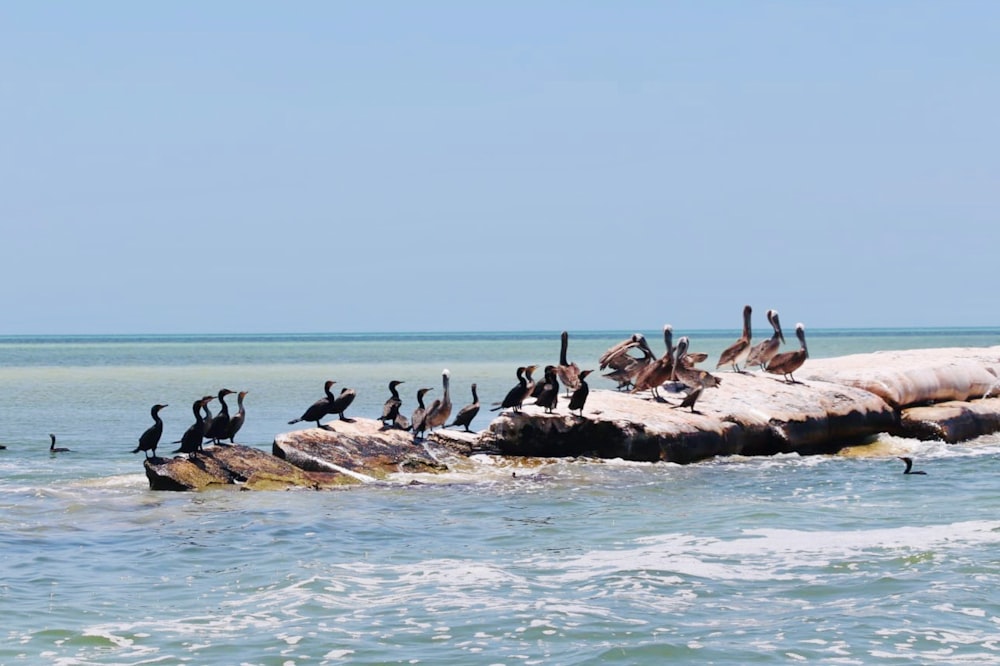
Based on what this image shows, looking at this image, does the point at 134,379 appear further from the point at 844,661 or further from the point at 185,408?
the point at 844,661

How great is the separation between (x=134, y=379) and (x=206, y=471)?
4577 cm

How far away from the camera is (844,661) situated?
28.7 feet

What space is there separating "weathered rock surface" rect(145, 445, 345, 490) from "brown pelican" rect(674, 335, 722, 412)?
18.7 ft

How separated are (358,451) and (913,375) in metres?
9.86

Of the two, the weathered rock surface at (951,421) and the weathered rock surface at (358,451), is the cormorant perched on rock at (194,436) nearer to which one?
the weathered rock surface at (358,451)

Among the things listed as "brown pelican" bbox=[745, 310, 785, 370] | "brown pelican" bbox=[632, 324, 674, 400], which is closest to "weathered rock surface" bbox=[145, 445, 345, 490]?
"brown pelican" bbox=[632, 324, 674, 400]

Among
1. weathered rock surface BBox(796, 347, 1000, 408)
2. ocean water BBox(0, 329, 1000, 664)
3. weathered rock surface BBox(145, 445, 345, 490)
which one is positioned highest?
weathered rock surface BBox(796, 347, 1000, 408)

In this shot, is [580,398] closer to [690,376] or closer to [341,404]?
[690,376]

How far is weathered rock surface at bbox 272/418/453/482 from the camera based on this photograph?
1678 centimetres

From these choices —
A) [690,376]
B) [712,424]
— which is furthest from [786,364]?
[712,424]

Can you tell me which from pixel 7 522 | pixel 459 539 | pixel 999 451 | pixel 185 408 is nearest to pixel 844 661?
pixel 459 539

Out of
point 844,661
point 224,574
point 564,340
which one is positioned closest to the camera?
point 844,661

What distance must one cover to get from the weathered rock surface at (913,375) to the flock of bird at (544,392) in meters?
0.86

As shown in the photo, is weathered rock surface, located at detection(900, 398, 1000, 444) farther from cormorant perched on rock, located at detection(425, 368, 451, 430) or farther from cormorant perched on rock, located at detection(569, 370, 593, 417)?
cormorant perched on rock, located at detection(425, 368, 451, 430)
